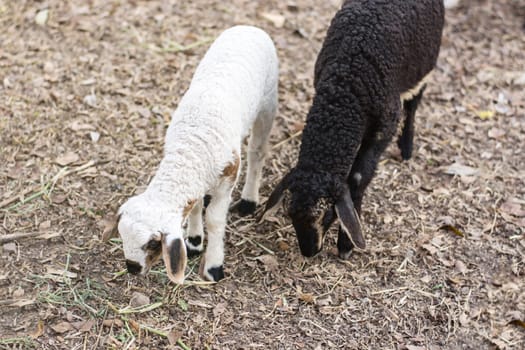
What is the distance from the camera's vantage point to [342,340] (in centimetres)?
479

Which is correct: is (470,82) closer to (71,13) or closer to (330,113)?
(330,113)

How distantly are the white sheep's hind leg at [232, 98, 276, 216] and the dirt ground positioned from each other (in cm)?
22

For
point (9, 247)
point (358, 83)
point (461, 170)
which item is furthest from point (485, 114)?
point (9, 247)

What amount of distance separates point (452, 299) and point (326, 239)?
1.14m

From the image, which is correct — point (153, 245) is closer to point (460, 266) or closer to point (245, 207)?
point (245, 207)

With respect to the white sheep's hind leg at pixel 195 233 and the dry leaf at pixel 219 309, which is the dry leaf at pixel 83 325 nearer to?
the dry leaf at pixel 219 309

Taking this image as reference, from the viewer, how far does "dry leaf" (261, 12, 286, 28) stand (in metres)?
8.08

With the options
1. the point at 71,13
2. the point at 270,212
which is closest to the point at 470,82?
the point at 270,212

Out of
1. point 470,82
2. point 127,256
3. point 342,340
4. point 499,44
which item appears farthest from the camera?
point 499,44

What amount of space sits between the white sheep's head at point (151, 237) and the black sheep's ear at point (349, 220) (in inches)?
50.4

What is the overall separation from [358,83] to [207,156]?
136cm

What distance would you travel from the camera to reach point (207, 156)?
4.55 metres

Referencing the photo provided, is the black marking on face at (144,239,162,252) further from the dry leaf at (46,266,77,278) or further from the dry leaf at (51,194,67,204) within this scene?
the dry leaf at (51,194,67,204)

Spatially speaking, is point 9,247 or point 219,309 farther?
point 9,247
